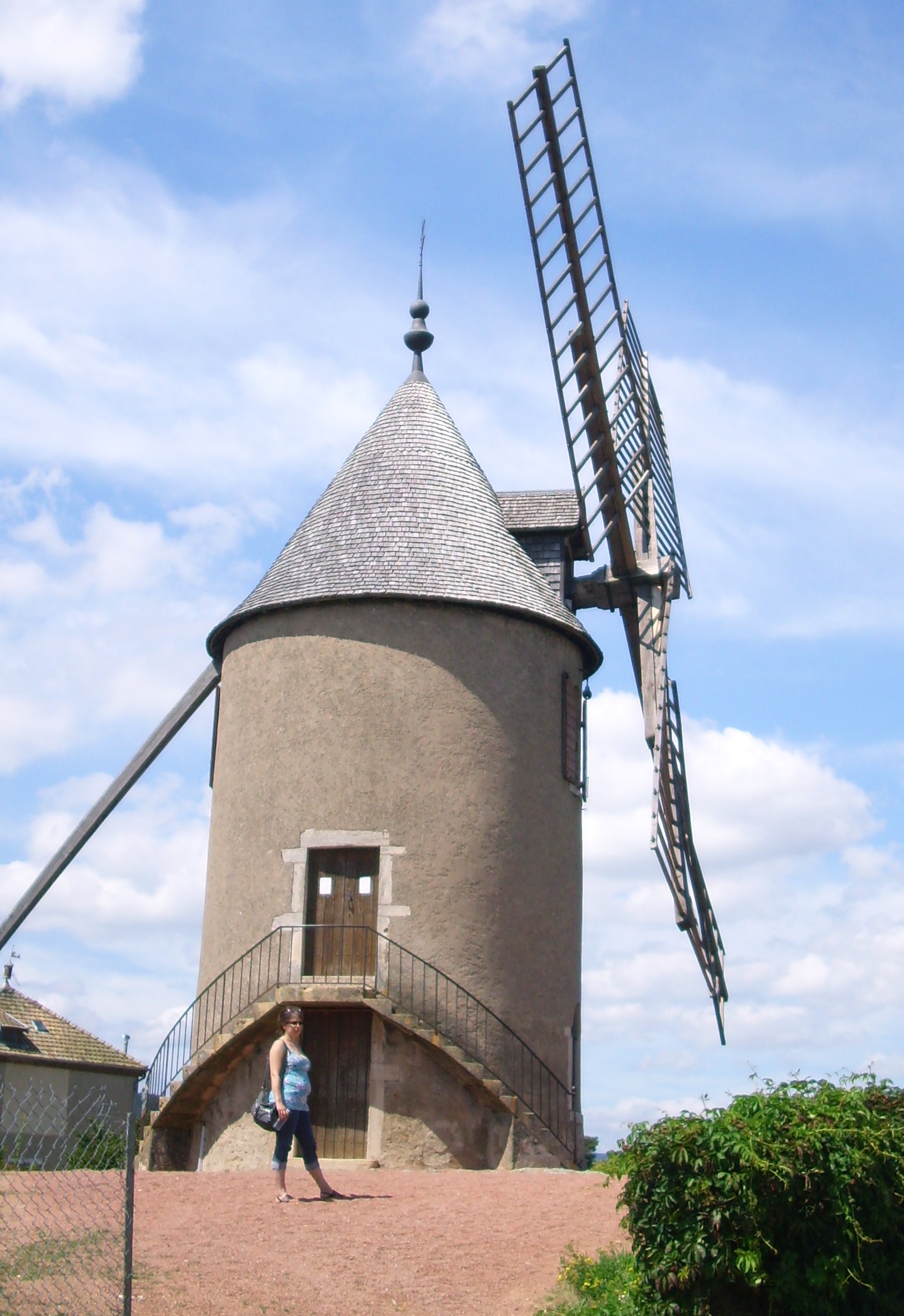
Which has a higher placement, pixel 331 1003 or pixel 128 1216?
pixel 331 1003

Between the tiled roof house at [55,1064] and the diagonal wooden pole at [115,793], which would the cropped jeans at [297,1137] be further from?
the tiled roof house at [55,1064]

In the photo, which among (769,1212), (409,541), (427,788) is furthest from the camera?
(409,541)

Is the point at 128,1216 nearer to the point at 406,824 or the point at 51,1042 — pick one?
the point at 406,824

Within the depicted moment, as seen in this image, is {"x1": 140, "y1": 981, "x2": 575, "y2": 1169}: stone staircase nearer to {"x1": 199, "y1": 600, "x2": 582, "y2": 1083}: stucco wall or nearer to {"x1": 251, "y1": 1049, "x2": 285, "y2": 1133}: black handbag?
{"x1": 199, "y1": 600, "x2": 582, "y2": 1083}: stucco wall

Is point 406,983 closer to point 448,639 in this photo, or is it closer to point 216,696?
point 448,639

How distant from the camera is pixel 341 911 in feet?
51.2

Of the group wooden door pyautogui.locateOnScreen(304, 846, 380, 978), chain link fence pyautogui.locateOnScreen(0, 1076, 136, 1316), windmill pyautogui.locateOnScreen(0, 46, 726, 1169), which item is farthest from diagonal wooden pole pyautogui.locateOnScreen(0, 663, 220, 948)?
chain link fence pyautogui.locateOnScreen(0, 1076, 136, 1316)

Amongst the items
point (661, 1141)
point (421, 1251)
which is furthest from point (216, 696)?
point (661, 1141)

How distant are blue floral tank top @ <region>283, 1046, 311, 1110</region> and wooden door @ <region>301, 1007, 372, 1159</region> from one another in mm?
3815

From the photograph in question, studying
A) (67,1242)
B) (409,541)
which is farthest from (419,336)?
(67,1242)

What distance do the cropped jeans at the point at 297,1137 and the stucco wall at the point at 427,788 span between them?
176 inches

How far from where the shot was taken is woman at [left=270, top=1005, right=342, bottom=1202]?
10.7 metres

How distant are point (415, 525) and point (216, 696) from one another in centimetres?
392

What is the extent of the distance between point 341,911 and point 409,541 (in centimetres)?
428
